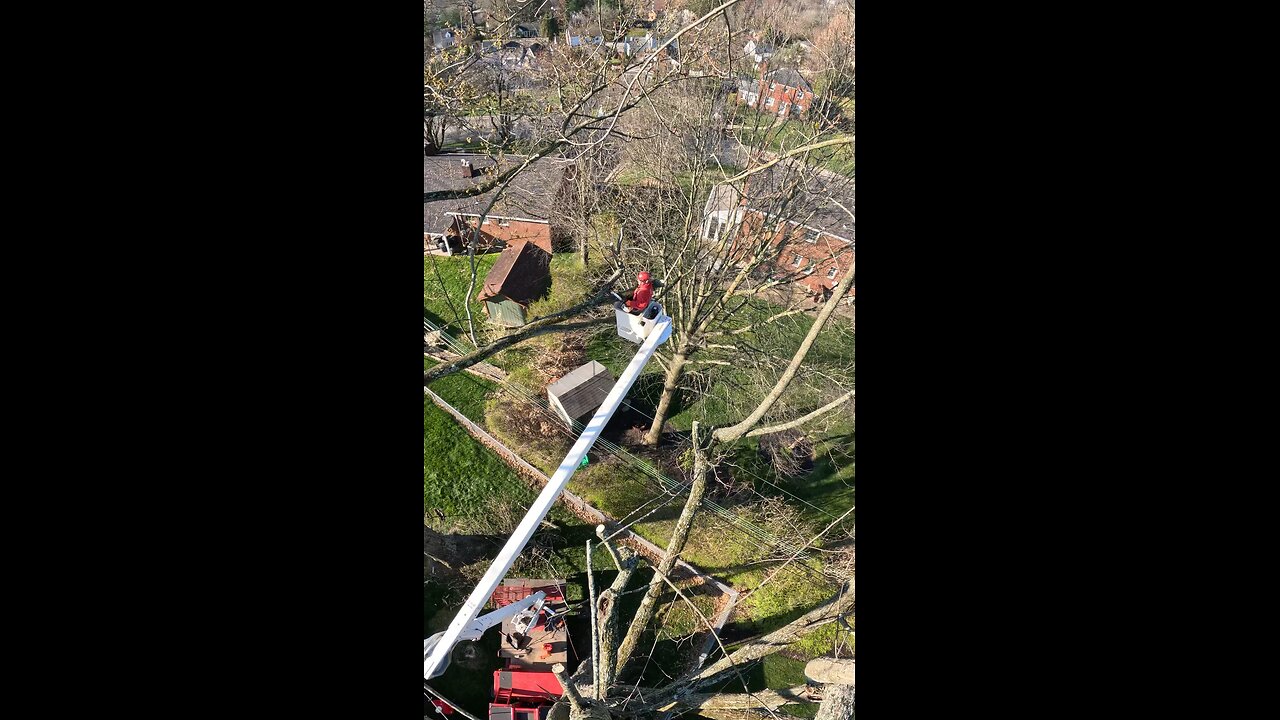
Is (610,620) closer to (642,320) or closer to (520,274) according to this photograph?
(642,320)

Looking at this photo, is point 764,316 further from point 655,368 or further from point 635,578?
point 635,578

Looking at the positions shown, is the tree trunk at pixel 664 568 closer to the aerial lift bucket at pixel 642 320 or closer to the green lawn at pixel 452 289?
the aerial lift bucket at pixel 642 320

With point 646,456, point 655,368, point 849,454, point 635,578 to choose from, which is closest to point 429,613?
point 635,578

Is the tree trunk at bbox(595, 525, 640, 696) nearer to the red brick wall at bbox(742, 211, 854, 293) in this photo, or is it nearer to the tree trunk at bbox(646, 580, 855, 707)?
the tree trunk at bbox(646, 580, 855, 707)

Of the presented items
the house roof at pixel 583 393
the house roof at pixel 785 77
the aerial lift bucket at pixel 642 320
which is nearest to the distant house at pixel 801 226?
the house roof at pixel 785 77

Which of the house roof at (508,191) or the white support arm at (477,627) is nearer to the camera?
the white support arm at (477,627)

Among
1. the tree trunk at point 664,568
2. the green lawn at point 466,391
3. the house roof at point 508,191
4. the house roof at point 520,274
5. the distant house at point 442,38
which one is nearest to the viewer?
the tree trunk at point 664,568

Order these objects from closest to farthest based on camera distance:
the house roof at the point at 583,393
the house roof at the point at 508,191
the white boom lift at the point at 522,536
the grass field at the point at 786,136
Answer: the white boom lift at the point at 522,536 < the grass field at the point at 786,136 < the house roof at the point at 508,191 < the house roof at the point at 583,393
